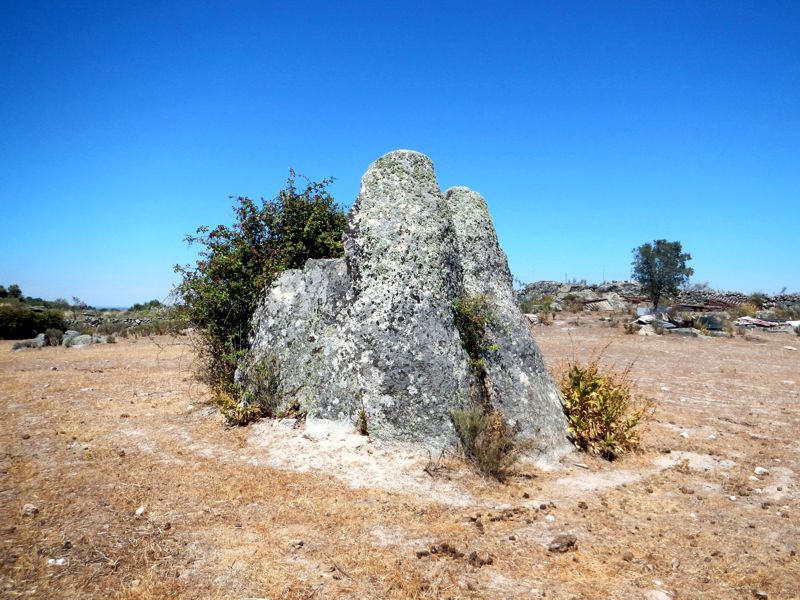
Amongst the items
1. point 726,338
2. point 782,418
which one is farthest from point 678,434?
point 726,338

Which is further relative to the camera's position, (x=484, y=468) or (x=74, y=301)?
(x=74, y=301)

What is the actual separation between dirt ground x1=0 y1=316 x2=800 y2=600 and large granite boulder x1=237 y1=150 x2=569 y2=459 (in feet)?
1.60

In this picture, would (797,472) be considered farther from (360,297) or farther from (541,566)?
(360,297)

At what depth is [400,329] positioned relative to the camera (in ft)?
22.0

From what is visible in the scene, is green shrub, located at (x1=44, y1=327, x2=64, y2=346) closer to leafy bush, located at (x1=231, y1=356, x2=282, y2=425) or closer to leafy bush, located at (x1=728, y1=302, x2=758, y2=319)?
leafy bush, located at (x1=231, y1=356, x2=282, y2=425)

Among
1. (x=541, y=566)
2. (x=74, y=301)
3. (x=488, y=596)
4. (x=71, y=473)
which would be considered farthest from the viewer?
(x=74, y=301)

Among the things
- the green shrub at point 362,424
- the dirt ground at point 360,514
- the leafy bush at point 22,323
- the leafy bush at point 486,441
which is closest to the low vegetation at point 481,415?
the leafy bush at point 486,441

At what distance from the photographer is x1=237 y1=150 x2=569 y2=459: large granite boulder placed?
657 centimetres

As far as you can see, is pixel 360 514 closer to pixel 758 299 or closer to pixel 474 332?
pixel 474 332

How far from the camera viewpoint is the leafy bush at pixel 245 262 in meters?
8.66

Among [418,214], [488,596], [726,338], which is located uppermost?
[418,214]

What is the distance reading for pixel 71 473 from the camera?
226 inches

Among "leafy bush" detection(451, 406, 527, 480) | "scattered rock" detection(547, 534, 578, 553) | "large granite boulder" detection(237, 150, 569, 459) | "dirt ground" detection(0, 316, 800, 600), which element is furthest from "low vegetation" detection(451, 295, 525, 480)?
"scattered rock" detection(547, 534, 578, 553)

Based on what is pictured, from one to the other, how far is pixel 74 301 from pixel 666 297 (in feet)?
160
